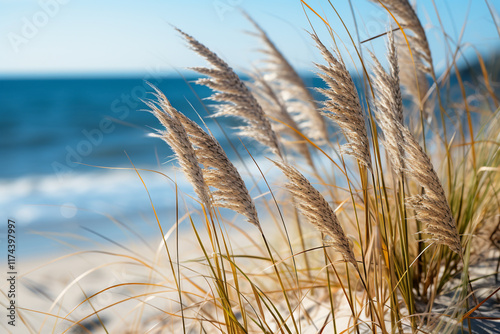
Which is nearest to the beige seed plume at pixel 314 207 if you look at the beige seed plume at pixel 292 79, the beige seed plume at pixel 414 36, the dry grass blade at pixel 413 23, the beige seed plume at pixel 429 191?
the beige seed plume at pixel 429 191

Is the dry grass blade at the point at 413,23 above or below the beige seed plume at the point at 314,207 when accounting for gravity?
above

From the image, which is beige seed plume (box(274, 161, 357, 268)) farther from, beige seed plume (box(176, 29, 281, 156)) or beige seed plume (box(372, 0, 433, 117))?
beige seed plume (box(372, 0, 433, 117))

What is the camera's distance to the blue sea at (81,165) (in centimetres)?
529

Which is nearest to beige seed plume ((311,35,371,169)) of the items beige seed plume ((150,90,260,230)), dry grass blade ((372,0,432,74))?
beige seed plume ((150,90,260,230))

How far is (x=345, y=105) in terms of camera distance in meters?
1.23

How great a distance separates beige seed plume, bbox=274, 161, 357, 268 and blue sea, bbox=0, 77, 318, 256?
0.32 metres

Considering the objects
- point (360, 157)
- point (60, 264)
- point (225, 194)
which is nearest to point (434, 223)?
point (360, 157)

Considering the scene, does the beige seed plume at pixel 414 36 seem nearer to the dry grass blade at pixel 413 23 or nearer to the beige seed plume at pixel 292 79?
the dry grass blade at pixel 413 23

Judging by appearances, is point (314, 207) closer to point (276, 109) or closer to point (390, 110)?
point (390, 110)

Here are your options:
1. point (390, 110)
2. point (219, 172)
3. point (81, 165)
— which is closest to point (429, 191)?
point (390, 110)

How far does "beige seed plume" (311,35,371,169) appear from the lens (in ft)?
4.01

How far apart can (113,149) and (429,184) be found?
13110 millimetres

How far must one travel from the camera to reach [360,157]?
125 centimetres

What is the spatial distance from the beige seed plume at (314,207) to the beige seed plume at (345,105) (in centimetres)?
18
